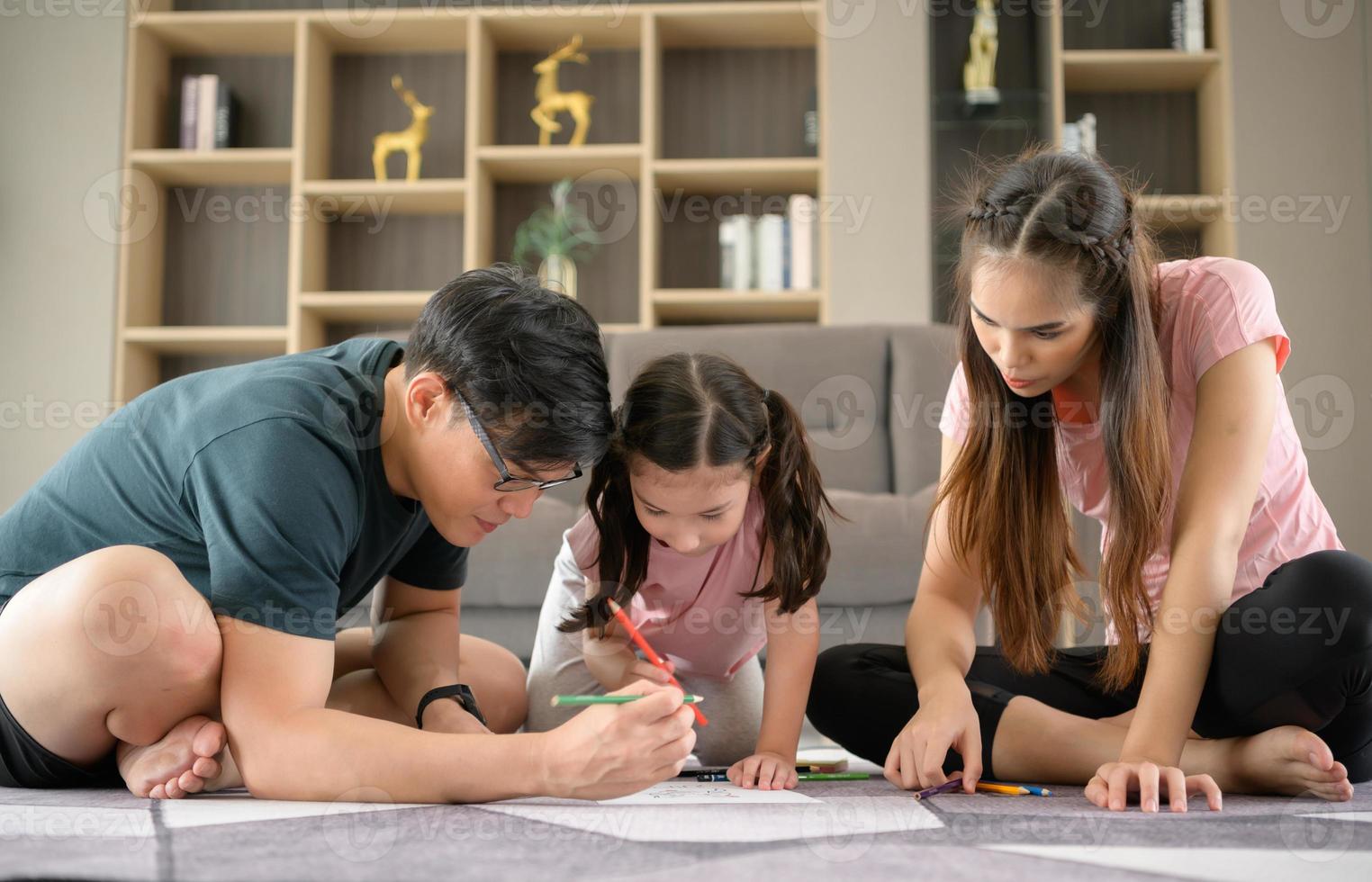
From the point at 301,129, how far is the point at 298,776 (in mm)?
2933

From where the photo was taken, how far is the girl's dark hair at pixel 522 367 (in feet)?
3.20

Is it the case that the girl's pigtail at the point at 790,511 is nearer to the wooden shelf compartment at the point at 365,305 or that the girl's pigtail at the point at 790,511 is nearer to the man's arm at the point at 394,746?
the man's arm at the point at 394,746

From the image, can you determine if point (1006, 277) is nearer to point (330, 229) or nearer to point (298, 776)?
point (298, 776)

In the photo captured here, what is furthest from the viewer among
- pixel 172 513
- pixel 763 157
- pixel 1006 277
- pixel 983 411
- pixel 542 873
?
pixel 763 157

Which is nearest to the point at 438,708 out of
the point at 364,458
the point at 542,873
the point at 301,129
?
the point at 364,458

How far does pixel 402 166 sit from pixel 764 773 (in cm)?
294

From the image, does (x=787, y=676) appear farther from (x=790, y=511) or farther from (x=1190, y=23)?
(x=1190, y=23)

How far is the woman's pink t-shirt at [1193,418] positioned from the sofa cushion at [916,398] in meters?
1.11

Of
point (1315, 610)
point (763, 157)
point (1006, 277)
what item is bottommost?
point (1315, 610)

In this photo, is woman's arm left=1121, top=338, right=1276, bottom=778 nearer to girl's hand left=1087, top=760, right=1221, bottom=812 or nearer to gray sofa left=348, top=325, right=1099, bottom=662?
girl's hand left=1087, top=760, right=1221, bottom=812

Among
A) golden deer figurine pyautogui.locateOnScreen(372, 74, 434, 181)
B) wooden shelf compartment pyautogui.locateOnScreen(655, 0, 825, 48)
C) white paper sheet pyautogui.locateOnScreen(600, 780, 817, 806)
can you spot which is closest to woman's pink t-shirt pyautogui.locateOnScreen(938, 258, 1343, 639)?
white paper sheet pyautogui.locateOnScreen(600, 780, 817, 806)

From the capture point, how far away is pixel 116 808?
0.90 meters

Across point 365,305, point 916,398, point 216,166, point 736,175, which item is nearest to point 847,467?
point 916,398

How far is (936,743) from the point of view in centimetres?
108
